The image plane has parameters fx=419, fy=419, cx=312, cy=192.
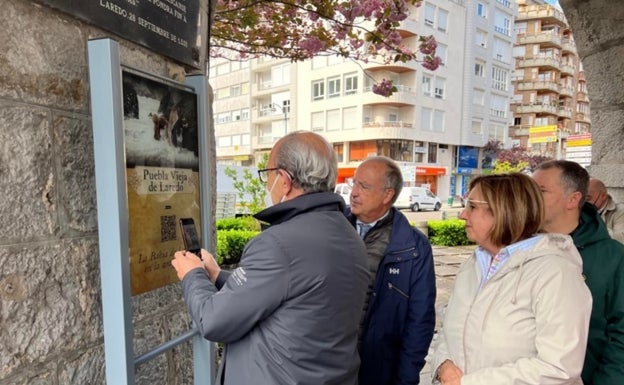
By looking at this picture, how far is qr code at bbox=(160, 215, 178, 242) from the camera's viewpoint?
5.02 feet

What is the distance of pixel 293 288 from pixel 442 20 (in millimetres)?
35956

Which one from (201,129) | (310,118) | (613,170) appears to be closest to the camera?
(201,129)

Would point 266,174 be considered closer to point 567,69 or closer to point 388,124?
point 388,124

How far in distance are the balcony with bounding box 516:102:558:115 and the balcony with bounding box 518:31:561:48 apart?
6090 mm

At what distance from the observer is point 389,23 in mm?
4355

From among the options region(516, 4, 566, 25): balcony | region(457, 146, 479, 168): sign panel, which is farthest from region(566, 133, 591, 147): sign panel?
region(516, 4, 566, 25): balcony

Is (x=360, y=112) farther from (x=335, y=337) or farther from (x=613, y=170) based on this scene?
(x=335, y=337)

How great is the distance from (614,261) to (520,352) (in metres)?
0.79

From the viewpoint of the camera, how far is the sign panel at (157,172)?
4.53 feet

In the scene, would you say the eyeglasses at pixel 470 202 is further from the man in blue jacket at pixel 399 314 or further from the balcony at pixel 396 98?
the balcony at pixel 396 98

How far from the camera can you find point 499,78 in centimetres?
3772

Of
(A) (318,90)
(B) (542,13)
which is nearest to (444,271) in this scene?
(A) (318,90)

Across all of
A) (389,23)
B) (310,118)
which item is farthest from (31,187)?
(310,118)

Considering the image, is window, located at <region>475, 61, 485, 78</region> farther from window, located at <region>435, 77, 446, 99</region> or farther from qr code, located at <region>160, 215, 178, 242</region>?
qr code, located at <region>160, 215, 178, 242</region>
